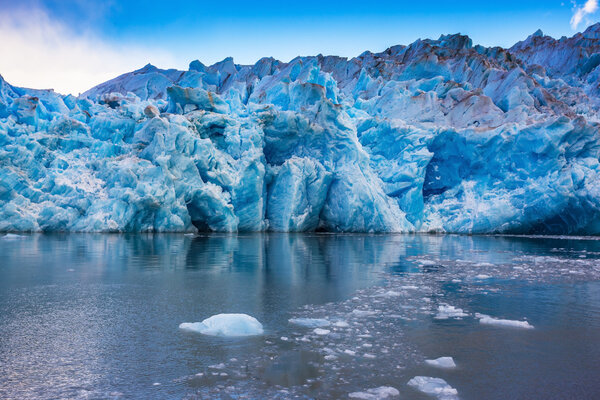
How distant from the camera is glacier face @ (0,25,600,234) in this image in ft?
81.8

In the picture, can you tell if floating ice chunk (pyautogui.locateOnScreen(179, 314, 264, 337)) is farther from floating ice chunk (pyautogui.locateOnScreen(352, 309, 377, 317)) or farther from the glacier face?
the glacier face

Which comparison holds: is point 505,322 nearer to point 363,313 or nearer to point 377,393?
point 363,313

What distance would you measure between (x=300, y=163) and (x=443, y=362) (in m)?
24.9

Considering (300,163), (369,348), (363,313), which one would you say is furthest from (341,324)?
(300,163)

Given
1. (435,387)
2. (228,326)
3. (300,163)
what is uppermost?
(300,163)

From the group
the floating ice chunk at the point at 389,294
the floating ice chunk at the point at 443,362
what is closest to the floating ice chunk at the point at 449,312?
the floating ice chunk at the point at 389,294

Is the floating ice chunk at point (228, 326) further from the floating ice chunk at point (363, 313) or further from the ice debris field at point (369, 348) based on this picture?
the floating ice chunk at point (363, 313)

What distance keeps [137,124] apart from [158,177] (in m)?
5.96

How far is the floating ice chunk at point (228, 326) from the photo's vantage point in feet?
17.8

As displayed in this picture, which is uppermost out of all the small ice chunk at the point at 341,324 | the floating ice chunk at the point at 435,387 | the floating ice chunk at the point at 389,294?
the floating ice chunk at the point at 389,294

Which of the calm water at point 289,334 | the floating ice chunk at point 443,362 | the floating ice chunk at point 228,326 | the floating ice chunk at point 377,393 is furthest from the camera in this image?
the floating ice chunk at point 228,326

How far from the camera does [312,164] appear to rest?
1154 inches

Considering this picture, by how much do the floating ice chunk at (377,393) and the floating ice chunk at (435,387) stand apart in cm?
23

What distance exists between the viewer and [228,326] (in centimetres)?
546
